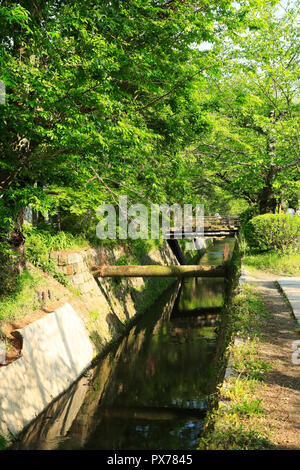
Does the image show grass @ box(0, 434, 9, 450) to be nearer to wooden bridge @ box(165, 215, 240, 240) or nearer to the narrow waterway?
the narrow waterway

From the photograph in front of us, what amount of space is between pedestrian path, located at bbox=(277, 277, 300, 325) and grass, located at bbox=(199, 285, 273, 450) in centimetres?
130

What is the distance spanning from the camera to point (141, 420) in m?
7.64

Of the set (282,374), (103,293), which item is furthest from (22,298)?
(282,374)

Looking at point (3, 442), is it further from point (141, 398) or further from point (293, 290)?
point (293, 290)

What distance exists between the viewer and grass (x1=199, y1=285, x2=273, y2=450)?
3680mm

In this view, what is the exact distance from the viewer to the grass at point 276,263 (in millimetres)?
11859

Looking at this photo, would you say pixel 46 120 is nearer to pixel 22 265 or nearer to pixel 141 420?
pixel 22 265

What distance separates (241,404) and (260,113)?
56.1 ft

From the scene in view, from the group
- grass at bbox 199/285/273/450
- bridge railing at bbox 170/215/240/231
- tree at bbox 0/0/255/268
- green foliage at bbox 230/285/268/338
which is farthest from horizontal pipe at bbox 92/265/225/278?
bridge railing at bbox 170/215/240/231

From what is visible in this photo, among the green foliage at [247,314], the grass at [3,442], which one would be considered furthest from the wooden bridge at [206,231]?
the grass at [3,442]

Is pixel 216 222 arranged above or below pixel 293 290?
above

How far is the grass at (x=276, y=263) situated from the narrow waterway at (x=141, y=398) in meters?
3.18

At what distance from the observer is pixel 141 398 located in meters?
8.72
